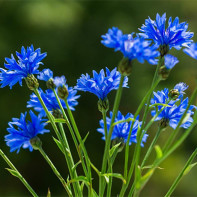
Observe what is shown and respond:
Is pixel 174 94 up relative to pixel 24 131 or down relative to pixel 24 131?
up

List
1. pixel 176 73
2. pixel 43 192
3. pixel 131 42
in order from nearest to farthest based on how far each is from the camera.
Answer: pixel 131 42 → pixel 43 192 → pixel 176 73

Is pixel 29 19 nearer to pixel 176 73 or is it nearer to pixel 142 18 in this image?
pixel 142 18

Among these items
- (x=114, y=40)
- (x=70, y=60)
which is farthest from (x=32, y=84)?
(x=70, y=60)

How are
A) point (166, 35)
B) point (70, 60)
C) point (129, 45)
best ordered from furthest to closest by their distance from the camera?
point (70, 60) < point (166, 35) < point (129, 45)

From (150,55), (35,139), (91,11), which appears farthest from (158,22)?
(91,11)

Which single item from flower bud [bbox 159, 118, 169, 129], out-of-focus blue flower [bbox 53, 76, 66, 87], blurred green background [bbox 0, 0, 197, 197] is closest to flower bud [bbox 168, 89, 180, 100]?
flower bud [bbox 159, 118, 169, 129]

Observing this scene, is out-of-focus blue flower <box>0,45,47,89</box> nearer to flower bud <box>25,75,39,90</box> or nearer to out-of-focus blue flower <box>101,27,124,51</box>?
flower bud <box>25,75,39,90</box>

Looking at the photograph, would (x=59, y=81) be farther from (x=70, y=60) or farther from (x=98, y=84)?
(x=70, y=60)

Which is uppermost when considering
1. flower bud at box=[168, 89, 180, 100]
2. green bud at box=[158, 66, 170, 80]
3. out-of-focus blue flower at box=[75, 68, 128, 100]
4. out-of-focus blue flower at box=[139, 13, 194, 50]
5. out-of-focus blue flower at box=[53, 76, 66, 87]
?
out-of-focus blue flower at box=[139, 13, 194, 50]
